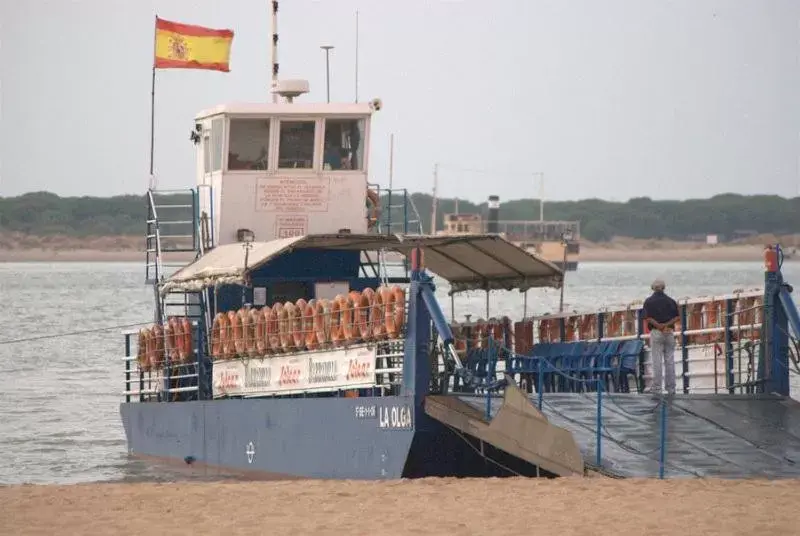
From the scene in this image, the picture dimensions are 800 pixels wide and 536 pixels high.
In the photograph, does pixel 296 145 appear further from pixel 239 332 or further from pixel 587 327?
pixel 587 327

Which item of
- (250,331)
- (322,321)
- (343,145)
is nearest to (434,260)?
(343,145)

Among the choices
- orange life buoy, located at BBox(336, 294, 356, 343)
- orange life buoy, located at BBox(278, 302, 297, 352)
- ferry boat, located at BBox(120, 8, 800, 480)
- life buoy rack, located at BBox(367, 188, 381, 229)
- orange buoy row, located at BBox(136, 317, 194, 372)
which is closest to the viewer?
ferry boat, located at BBox(120, 8, 800, 480)

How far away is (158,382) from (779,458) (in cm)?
1070

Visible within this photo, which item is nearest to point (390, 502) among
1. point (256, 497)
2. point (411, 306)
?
point (256, 497)

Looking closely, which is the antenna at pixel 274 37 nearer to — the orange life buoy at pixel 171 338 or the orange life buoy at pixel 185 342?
the orange life buoy at pixel 171 338

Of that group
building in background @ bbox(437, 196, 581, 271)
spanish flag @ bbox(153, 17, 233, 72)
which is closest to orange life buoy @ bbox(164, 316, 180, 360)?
spanish flag @ bbox(153, 17, 233, 72)

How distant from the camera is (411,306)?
62.7 feet

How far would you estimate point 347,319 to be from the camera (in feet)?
67.0

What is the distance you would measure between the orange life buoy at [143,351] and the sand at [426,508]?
808cm

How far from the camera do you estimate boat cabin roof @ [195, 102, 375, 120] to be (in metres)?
26.0

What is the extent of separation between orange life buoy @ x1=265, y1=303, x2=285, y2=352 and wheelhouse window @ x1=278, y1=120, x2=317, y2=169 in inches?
180

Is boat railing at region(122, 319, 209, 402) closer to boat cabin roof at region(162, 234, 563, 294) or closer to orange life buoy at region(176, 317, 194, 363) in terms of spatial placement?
orange life buoy at region(176, 317, 194, 363)

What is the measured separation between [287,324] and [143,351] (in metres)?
5.82

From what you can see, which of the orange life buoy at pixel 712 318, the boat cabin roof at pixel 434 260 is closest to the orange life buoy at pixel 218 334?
the boat cabin roof at pixel 434 260
